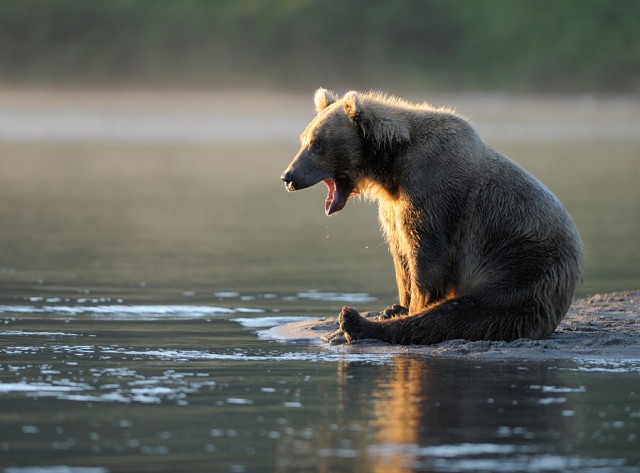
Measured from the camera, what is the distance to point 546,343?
7715 millimetres

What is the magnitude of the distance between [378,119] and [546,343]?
152 centimetres

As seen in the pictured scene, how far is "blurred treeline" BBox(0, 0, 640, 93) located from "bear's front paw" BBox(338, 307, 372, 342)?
5033cm

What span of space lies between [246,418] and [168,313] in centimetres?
333

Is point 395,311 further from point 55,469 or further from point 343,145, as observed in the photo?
point 55,469

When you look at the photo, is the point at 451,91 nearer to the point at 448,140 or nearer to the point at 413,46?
the point at 413,46

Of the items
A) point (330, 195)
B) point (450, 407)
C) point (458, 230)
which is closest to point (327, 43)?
point (330, 195)

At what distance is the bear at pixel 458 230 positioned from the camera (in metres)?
7.70

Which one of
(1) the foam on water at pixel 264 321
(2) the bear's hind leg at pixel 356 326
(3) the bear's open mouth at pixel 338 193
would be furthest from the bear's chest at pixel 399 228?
(1) the foam on water at pixel 264 321

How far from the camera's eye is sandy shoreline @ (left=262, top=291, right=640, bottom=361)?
7520mm

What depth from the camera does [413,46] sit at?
211 ft

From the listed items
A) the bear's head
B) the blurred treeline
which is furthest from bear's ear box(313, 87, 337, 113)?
the blurred treeline

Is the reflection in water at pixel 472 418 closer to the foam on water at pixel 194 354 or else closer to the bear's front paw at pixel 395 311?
the foam on water at pixel 194 354

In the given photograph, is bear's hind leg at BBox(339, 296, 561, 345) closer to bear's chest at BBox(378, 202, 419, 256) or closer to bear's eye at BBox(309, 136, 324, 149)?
bear's chest at BBox(378, 202, 419, 256)

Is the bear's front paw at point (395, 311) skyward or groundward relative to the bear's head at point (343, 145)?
groundward
